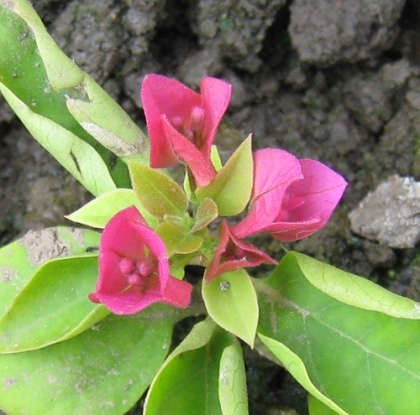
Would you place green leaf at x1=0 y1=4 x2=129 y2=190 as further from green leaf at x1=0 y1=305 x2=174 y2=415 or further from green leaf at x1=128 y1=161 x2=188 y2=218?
green leaf at x1=0 y1=305 x2=174 y2=415

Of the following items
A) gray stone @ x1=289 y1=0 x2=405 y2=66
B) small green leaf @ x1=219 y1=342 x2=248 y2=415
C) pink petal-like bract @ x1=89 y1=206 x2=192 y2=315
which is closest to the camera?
pink petal-like bract @ x1=89 y1=206 x2=192 y2=315

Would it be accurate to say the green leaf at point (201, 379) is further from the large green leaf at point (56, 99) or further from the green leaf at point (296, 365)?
the large green leaf at point (56, 99)

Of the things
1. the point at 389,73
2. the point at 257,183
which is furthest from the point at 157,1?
the point at 257,183

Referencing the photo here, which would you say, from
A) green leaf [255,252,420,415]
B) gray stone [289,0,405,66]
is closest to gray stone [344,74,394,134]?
gray stone [289,0,405,66]

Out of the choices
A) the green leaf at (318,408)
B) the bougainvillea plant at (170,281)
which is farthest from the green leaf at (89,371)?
the green leaf at (318,408)

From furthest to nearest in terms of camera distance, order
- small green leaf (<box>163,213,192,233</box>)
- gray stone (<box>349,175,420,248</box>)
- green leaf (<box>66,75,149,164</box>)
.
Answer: gray stone (<box>349,175,420,248</box>), green leaf (<box>66,75,149,164</box>), small green leaf (<box>163,213,192,233</box>)

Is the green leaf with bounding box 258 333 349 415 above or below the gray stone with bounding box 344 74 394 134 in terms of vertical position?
below

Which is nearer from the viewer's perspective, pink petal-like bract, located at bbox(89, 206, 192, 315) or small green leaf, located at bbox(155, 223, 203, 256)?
pink petal-like bract, located at bbox(89, 206, 192, 315)
